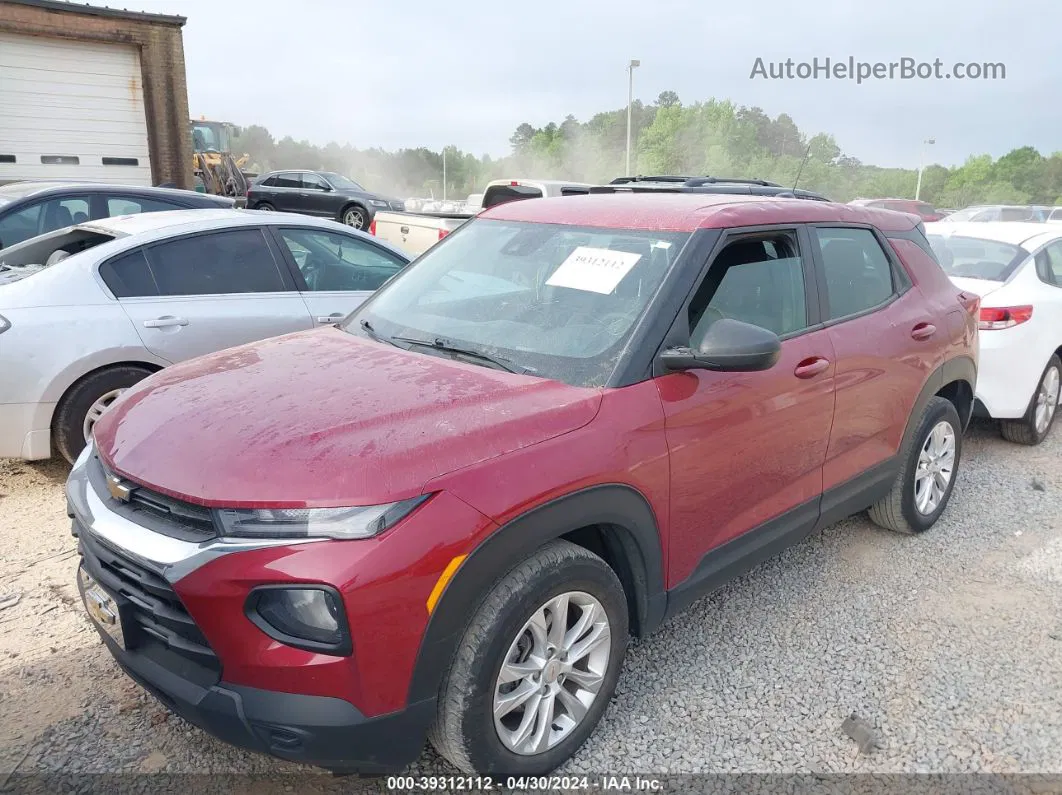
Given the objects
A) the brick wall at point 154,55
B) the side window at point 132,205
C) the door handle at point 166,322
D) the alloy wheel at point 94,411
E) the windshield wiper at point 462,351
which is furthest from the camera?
the brick wall at point 154,55

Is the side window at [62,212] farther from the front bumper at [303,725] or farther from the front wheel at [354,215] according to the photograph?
the front wheel at [354,215]

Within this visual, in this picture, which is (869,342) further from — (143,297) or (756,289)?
(143,297)

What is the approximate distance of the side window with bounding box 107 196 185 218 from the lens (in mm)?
7432

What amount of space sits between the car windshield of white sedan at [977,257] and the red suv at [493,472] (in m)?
2.61

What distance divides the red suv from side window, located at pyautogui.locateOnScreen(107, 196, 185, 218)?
197 inches

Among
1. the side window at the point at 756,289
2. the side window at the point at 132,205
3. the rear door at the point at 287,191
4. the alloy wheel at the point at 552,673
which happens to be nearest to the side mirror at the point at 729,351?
the side window at the point at 756,289

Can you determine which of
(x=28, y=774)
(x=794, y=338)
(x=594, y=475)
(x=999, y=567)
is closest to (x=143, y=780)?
(x=28, y=774)

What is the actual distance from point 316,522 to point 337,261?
3908 mm

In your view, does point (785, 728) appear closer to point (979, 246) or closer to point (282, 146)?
point (979, 246)

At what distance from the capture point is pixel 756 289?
3.15m

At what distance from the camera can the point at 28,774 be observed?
242cm

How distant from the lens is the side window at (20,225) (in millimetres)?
7250

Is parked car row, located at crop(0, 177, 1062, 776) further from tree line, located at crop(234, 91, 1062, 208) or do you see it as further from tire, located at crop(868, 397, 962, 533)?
tree line, located at crop(234, 91, 1062, 208)

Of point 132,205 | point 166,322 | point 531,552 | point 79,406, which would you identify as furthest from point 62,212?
point 531,552
